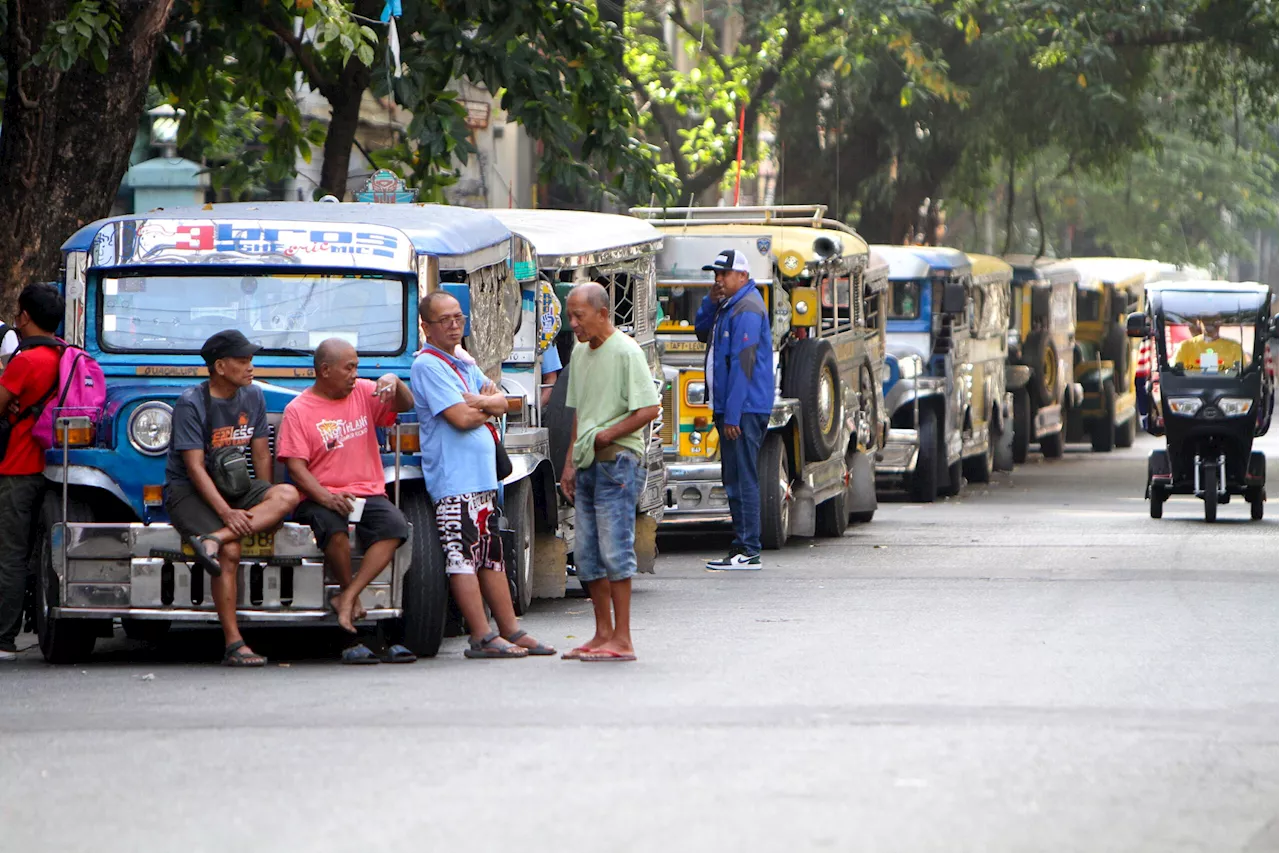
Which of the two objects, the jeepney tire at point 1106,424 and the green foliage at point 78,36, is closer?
the green foliage at point 78,36

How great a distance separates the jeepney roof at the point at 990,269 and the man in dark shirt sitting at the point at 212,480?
15272mm

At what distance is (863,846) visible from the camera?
6.17 metres

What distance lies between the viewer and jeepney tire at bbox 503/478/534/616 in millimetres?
11719

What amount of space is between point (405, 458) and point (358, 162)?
65.0ft

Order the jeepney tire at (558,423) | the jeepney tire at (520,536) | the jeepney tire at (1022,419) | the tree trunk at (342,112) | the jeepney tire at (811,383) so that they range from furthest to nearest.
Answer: the jeepney tire at (1022,419) < the tree trunk at (342,112) < the jeepney tire at (811,383) < the jeepney tire at (558,423) < the jeepney tire at (520,536)

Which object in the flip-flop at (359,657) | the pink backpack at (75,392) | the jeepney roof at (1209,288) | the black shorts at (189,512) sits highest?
the jeepney roof at (1209,288)

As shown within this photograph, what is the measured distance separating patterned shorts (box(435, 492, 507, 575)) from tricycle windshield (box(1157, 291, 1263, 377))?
9921 mm

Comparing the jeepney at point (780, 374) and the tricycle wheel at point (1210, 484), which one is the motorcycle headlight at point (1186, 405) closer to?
the tricycle wheel at point (1210, 484)

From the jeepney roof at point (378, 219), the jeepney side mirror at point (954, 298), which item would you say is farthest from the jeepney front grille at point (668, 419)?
the jeepney side mirror at point (954, 298)

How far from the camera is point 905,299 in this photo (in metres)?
22.7

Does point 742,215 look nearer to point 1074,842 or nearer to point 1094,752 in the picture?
point 1094,752

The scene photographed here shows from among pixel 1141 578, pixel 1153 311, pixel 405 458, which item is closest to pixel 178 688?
pixel 405 458

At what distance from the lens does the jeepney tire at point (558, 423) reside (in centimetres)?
1223

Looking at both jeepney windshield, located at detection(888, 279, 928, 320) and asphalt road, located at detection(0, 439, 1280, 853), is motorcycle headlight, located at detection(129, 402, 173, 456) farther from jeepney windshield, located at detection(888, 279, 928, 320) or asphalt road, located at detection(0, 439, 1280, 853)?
jeepney windshield, located at detection(888, 279, 928, 320)
